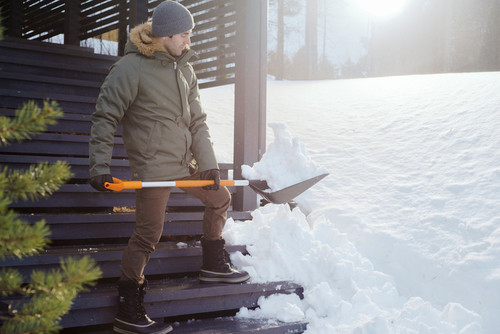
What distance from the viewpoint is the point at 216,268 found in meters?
3.46

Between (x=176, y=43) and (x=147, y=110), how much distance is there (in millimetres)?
448

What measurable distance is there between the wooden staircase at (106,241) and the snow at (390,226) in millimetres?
226

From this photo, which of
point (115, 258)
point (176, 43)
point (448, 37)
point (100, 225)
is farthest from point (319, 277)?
point (448, 37)

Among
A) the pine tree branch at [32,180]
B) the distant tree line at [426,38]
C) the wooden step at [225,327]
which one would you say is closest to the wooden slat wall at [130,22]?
the wooden step at [225,327]

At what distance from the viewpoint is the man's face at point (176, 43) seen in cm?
304

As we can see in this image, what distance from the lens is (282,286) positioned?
3.52m

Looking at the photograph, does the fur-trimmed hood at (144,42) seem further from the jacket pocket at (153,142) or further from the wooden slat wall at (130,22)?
the wooden slat wall at (130,22)

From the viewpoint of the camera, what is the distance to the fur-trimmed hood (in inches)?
119

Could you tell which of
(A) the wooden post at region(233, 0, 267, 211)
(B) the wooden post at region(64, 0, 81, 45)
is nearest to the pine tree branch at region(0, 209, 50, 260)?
(A) the wooden post at region(233, 0, 267, 211)

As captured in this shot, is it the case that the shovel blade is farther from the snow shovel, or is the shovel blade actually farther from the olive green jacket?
the olive green jacket

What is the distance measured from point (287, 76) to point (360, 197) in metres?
19.5

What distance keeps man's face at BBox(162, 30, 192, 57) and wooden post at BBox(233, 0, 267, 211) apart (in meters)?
1.58

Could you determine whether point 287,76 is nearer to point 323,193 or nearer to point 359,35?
point 359,35

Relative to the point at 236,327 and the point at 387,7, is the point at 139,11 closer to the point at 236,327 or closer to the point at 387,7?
the point at 236,327
